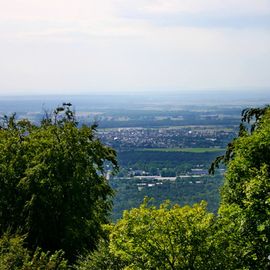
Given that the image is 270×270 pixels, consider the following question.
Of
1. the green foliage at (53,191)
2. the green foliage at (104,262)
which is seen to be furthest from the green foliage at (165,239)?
the green foliage at (53,191)

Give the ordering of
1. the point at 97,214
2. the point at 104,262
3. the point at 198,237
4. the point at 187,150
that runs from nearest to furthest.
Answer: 1. the point at 198,237
2. the point at 104,262
3. the point at 97,214
4. the point at 187,150

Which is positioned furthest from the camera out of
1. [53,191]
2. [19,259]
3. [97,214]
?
[97,214]

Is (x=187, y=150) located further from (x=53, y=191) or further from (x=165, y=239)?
(x=165, y=239)

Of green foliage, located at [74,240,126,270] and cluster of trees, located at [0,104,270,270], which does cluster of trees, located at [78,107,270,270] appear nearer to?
cluster of trees, located at [0,104,270,270]

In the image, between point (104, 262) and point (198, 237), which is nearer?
point (198, 237)

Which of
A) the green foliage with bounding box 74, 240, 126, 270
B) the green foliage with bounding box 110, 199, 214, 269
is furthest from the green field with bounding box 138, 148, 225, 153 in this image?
the green foliage with bounding box 110, 199, 214, 269

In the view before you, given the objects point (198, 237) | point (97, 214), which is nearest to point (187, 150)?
point (97, 214)
